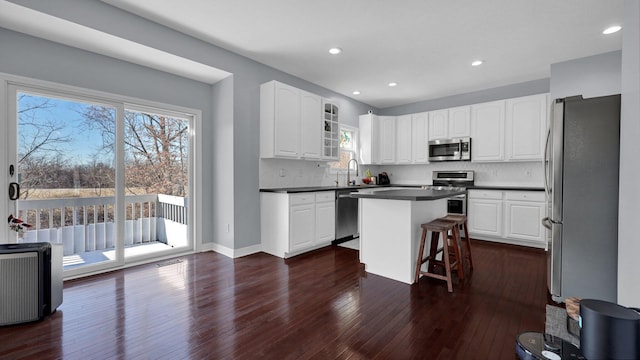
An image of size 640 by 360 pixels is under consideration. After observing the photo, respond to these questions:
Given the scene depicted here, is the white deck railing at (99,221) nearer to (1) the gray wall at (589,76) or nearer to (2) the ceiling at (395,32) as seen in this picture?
(2) the ceiling at (395,32)

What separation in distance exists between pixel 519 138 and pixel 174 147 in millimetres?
5327

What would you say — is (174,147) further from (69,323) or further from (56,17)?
(69,323)

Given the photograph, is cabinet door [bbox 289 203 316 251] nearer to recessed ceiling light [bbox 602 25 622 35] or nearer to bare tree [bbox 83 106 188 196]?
bare tree [bbox 83 106 188 196]

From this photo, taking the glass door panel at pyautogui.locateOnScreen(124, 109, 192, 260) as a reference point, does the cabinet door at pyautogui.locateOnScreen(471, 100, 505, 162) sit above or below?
above

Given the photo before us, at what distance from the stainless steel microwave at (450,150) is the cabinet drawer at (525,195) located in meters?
0.95

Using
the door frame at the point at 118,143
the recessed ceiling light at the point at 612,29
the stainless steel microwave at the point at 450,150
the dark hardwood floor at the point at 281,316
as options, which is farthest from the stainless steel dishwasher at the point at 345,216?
the recessed ceiling light at the point at 612,29

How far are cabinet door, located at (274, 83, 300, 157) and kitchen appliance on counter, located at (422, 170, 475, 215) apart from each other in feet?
8.14

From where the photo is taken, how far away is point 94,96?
3.18 meters

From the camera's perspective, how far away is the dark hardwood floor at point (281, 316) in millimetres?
1850

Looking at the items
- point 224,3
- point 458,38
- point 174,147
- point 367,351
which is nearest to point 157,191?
point 174,147

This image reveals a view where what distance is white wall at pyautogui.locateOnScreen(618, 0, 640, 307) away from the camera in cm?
157

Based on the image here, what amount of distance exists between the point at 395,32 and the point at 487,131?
2.83 metres

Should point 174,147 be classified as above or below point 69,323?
above

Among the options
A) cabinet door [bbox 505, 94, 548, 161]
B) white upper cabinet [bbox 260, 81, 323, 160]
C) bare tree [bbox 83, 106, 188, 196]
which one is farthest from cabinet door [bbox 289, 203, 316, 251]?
cabinet door [bbox 505, 94, 548, 161]
